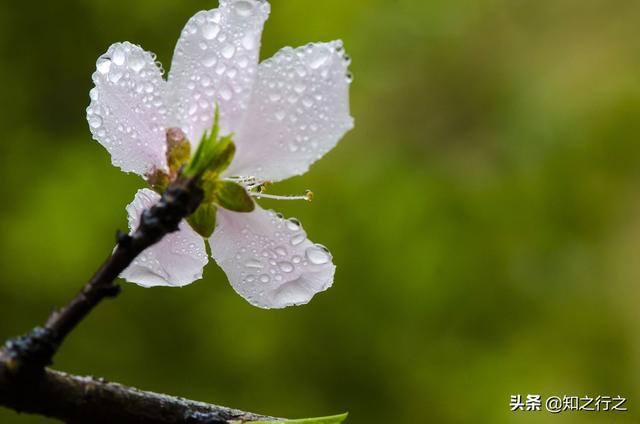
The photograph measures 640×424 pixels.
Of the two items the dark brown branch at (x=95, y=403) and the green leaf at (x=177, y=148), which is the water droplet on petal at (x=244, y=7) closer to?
the green leaf at (x=177, y=148)

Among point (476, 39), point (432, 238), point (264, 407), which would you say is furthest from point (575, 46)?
point (264, 407)

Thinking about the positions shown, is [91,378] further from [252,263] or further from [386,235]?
[386,235]

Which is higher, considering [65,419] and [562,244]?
[562,244]

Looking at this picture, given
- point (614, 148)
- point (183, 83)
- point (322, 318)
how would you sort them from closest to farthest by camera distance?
point (183, 83), point (322, 318), point (614, 148)

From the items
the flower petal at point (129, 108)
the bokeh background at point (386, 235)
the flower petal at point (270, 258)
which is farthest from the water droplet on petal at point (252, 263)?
the bokeh background at point (386, 235)

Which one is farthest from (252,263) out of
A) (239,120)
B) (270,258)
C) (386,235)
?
(386,235)

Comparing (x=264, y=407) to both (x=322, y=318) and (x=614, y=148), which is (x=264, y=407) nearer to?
(x=322, y=318)
